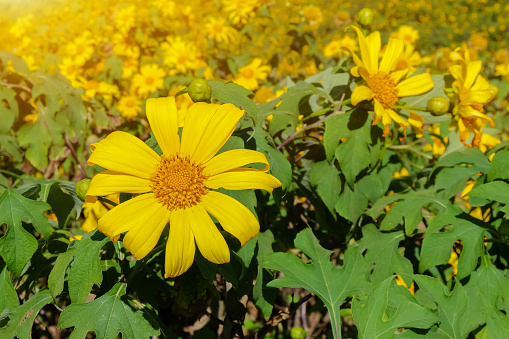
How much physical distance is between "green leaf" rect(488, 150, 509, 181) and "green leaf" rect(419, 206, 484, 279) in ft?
0.47

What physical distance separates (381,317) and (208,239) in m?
0.41

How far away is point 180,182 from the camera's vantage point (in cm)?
108

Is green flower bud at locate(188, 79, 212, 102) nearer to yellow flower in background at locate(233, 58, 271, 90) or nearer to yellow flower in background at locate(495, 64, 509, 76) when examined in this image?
yellow flower in background at locate(233, 58, 271, 90)

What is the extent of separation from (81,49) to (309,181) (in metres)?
2.46

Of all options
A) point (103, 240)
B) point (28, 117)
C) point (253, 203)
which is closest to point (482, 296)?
point (253, 203)

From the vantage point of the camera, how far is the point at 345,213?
1.50 meters

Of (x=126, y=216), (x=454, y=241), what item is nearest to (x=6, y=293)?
(x=126, y=216)

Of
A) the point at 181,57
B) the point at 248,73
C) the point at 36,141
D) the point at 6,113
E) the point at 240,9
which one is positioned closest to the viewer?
the point at 6,113

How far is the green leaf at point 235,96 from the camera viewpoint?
1181 millimetres

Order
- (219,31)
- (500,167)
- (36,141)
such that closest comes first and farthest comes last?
(500,167) < (36,141) < (219,31)

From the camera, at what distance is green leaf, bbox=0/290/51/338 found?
116 cm

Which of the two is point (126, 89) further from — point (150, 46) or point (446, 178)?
point (446, 178)

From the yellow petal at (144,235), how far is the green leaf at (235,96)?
0.35 meters

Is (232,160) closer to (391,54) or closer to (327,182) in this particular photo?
(327,182)
